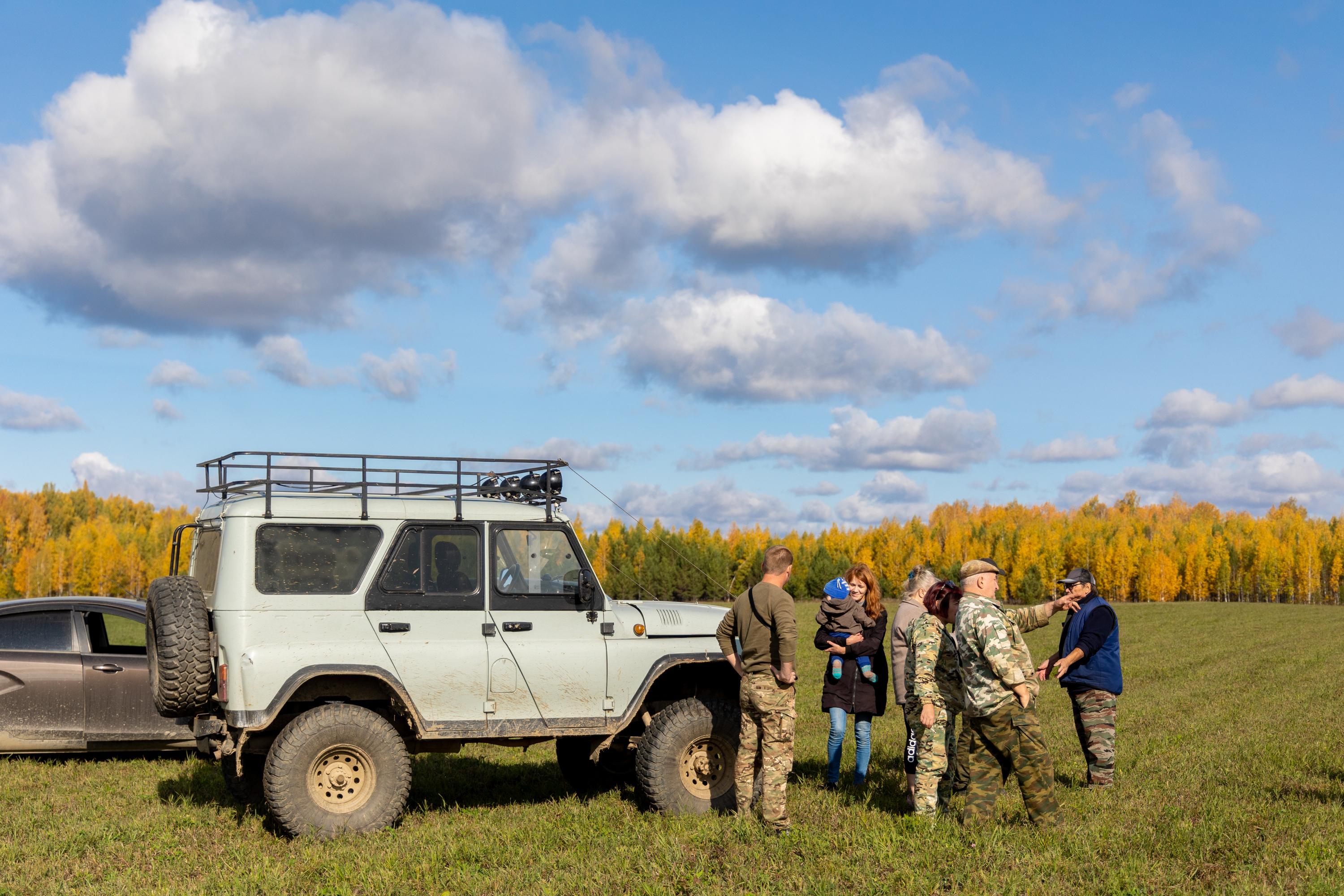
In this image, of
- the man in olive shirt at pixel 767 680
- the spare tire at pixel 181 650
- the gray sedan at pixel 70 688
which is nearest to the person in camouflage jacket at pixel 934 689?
the man in olive shirt at pixel 767 680

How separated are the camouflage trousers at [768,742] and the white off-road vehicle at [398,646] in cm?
71

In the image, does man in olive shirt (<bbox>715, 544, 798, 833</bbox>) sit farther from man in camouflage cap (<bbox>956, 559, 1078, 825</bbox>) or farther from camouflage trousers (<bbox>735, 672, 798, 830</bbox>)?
man in camouflage cap (<bbox>956, 559, 1078, 825</bbox>)

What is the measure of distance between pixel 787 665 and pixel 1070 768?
177 inches

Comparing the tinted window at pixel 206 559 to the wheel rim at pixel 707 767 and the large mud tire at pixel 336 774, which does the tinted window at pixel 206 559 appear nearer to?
the large mud tire at pixel 336 774

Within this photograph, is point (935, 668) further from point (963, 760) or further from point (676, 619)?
point (676, 619)

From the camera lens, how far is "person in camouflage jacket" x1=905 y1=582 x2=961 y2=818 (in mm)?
7957

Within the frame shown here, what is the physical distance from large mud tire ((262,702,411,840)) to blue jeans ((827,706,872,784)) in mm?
3678

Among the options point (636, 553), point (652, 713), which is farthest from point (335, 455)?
point (636, 553)

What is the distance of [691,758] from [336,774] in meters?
2.74

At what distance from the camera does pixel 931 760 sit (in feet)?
26.3

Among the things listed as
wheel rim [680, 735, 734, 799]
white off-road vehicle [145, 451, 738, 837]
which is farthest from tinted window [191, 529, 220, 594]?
wheel rim [680, 735, 734, 799]

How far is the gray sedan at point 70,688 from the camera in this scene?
10.5m

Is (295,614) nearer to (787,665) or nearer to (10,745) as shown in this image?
(787,665)

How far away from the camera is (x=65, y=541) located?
12431 centimetres
